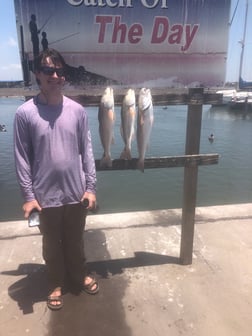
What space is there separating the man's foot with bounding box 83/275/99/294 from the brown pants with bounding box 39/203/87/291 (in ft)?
0.16

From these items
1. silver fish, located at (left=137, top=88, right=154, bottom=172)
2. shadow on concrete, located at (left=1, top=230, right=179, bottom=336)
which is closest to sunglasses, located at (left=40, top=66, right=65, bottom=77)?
silver fish, located at (left=137, top=88, right=154, bottom=172)

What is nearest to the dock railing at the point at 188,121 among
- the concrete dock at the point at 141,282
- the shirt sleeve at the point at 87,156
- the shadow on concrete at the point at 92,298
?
the shirt sleeve at the point at 87,156

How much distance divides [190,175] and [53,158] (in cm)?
155

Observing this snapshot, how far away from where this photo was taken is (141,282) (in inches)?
138

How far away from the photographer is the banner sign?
9.85 ft

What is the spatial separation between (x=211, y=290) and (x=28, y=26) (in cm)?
304

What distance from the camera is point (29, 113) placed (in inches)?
106

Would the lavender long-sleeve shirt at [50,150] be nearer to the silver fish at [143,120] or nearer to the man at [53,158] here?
the man at [53,158]

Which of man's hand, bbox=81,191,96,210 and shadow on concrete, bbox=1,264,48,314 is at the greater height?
man's hand, bbox=81,191,96,210

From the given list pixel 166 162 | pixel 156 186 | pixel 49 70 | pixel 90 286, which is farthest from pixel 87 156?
pixel 156 186

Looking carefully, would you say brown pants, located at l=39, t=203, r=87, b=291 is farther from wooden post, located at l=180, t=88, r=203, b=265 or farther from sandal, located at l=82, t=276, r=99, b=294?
wooden post, located at l=180, t=88, r=203, b=265

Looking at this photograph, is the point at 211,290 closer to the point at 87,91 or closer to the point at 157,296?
the point at 157,296

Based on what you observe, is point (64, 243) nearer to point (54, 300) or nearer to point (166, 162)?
point (54, 300)

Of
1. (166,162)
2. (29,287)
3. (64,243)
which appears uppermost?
(166,162)
